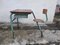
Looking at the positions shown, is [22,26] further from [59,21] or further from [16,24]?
[59,21]

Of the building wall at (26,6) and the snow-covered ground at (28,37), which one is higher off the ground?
the building wall at (26,6)

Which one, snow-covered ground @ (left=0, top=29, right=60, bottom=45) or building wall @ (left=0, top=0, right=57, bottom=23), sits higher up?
building wall @ (left=0, top=0, right=57, bottom=23)

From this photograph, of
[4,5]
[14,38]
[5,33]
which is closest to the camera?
[14,38]

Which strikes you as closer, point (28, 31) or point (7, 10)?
point (28, 31)

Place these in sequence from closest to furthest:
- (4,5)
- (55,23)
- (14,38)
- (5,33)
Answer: (14,38) → (5,33) → (4,5) → (55,23)

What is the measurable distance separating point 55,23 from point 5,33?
59.7 inches

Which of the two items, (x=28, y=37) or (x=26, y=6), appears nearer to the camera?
(x=28, y=37)

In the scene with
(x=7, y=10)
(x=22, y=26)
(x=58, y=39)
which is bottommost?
(x=58, y=39)

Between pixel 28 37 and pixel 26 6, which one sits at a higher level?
pixel 26 6

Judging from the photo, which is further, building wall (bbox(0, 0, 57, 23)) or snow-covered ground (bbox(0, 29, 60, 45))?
building wall (bbox(0, 0, 57, 23))

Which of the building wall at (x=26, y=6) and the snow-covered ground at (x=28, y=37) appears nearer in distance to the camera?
the snow-covered ground at (x=28, y=37)

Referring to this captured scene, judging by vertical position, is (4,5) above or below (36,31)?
above

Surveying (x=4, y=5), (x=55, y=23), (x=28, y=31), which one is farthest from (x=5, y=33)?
(x=55, y=23)

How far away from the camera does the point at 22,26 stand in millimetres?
3873
